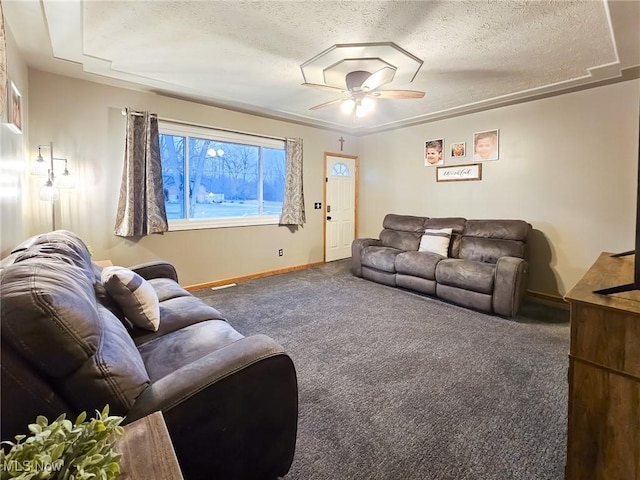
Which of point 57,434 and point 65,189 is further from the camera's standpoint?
point 65,189

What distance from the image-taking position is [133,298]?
1.83 metres

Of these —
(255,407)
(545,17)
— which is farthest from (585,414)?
(545,17)

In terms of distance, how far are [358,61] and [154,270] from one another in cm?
267

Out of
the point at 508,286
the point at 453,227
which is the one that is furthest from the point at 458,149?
the point at 508,286

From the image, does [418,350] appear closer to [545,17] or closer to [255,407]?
[255,407]

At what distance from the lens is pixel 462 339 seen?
2959 mm

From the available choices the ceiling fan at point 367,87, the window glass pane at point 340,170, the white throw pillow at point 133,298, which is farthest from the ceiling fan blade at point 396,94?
the window glass pane at point 340,170

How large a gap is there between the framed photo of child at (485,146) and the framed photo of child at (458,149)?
0.15m

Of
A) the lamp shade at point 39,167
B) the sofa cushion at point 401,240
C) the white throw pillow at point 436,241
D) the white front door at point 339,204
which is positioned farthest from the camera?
the white front door at point 339,204

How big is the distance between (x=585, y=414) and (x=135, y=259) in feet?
14.2

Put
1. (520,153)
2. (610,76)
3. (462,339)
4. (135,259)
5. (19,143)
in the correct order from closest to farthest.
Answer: (19,143)
(462,339)
(610,76)
(135,259)
(520,153)

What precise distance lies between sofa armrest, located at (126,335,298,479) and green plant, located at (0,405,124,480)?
0.38 m

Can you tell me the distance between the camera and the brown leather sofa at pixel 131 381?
2.98ft

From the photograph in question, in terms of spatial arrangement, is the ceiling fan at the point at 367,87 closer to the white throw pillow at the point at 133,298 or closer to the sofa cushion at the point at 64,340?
the white throw pillow at the point at 133,298
